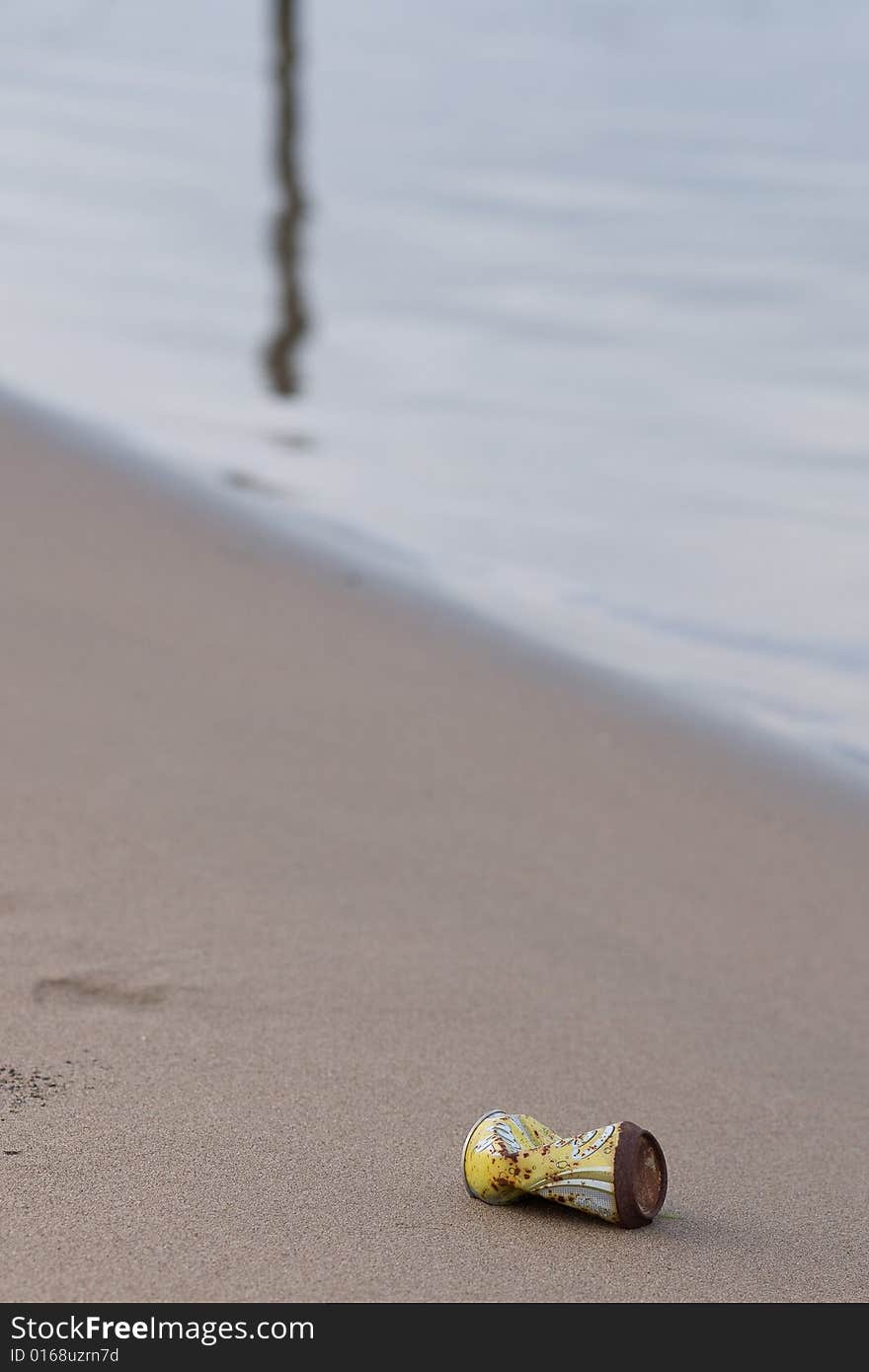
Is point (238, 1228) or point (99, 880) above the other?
point (238, 1228)

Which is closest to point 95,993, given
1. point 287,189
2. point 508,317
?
point 508,317

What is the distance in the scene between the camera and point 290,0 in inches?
367

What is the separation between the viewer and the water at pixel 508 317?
15.4ft

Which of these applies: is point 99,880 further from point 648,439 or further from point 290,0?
point 290,0

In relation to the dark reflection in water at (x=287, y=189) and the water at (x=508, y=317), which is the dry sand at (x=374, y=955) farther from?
the dark reflection in water at (x=287, y=189)

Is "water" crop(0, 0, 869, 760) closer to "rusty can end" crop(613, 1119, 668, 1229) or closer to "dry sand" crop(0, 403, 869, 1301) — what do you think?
"dry sand" crop(0, 403, 869, 1301)

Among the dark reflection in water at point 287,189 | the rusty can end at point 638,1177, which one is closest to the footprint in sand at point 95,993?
the rusty can end at point 638,1177

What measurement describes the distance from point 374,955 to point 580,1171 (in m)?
0.70

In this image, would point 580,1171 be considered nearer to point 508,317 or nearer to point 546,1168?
point 546,1168

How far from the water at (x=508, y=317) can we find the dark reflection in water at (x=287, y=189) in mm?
25

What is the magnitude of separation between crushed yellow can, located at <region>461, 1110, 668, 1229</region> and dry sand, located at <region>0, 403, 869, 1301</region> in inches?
1.3

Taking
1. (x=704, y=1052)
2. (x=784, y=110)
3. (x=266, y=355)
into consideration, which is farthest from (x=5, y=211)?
(x=704, y=1052)

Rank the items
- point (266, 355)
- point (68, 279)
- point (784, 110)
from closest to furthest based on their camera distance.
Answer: point (266, 355), point (68, 279), point (784, 110)
